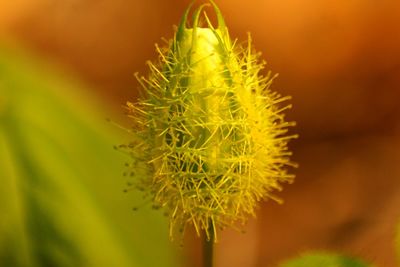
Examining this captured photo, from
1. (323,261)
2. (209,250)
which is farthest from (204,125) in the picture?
(323,261)

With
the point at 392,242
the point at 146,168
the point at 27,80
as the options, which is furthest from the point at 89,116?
the point at 392,242

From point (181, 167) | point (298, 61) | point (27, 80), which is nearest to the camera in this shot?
point (181, 167)

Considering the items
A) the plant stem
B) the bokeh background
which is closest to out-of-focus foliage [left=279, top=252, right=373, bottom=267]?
the bokeh background

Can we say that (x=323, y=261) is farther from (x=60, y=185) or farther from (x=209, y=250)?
(x=60, y=185)

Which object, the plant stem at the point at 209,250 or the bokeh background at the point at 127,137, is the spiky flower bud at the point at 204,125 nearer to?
the plant stem at the point at 209,250


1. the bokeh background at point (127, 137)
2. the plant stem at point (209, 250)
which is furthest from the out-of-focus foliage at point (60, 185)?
the plant stem at point (209, 250)

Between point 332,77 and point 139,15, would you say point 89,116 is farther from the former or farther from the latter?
point 332,77
